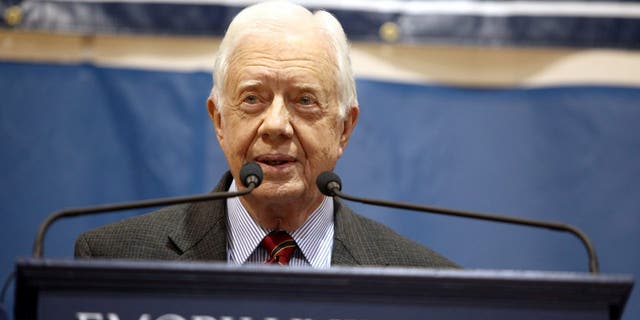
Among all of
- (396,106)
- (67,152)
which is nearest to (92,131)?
(67,152)

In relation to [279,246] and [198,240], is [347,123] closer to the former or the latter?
[279,246]

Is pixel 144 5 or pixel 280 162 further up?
pixel 144 5

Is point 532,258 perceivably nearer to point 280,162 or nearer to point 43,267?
point 280,162

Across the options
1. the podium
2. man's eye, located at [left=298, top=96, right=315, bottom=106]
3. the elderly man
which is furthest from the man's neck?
the podium

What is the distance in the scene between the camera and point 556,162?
10.6 ft

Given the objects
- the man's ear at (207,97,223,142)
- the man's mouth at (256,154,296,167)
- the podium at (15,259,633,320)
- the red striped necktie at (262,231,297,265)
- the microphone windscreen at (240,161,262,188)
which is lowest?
the podium at (15,259,633,320)

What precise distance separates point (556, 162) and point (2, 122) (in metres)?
1.99

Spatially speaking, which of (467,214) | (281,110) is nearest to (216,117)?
(281,110)

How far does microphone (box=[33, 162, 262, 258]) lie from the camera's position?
5.08 ft

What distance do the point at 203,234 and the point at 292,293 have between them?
2.44ft

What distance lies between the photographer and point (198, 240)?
219 cm

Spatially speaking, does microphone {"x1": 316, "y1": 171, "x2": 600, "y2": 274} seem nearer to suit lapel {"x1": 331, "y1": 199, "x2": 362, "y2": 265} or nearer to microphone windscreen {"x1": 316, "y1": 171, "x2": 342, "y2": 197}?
microphone windscreen {"x1": 316, "y1": 171, "x2": 342, "y2": 197}

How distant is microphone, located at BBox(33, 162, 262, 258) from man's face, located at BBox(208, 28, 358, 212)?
25 centimetres

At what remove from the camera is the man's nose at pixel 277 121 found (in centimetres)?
211
